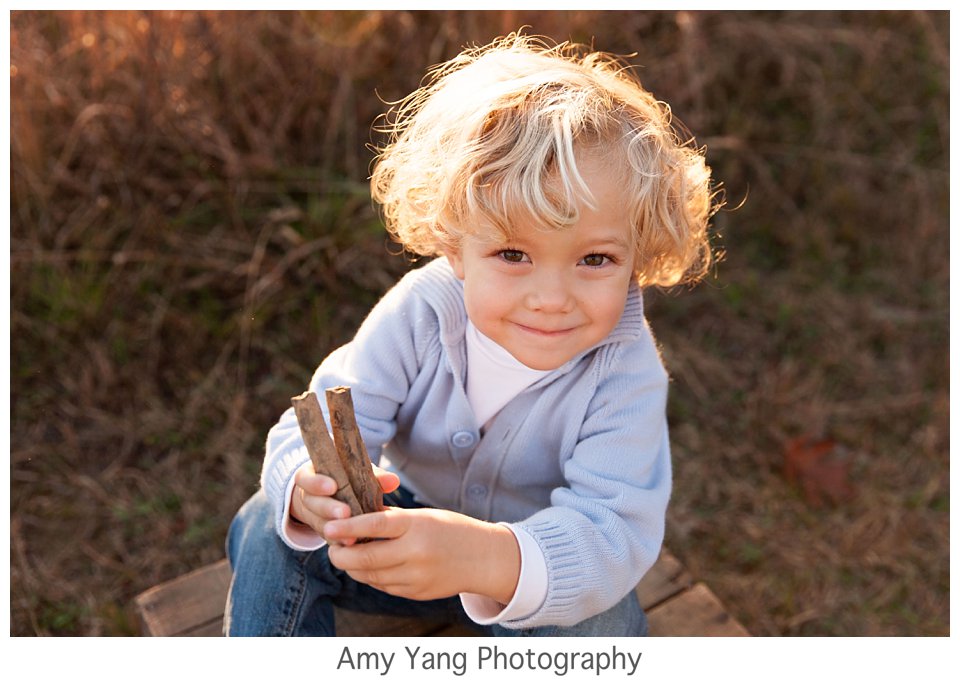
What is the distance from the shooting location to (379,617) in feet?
5.56

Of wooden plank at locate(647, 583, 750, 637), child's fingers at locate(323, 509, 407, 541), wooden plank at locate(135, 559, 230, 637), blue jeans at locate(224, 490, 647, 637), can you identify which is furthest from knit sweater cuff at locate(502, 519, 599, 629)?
wooden plank at locate(135, 559, 230, 637)

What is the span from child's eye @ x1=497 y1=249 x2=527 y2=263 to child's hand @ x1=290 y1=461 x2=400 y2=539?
0.32 m

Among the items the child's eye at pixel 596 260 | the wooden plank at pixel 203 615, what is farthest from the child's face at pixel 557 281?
the wooden plank at pixel 203 615

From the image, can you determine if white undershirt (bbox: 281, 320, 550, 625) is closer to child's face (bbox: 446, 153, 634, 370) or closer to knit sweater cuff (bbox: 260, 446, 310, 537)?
knit sweater cuff (bbox: 260, 446, 310, 537)

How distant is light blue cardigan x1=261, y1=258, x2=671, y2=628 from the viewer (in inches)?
53.6

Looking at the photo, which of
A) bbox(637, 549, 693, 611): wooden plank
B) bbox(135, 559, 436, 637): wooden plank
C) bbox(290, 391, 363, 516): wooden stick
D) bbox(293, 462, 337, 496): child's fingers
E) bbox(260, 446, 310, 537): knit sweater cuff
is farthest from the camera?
bbox(637, 549, 693, 611): wooden plank

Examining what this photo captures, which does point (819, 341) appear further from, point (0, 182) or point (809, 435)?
point (0, 182)

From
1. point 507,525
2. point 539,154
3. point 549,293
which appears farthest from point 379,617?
point 539,154

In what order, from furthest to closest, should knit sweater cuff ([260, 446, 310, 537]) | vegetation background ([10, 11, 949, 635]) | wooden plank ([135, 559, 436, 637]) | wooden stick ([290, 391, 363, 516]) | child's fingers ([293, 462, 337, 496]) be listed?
vegetation background ([10, 11, 949, 635]), wooden plank ([135, 559, 436, 637]), knit sweater cuff ([260, 446, 310, 537]), child's fingers ([293, 462, 337, 496]), wooden stick ([290, 391, 363, 516])

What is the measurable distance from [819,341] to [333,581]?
1.90 m
